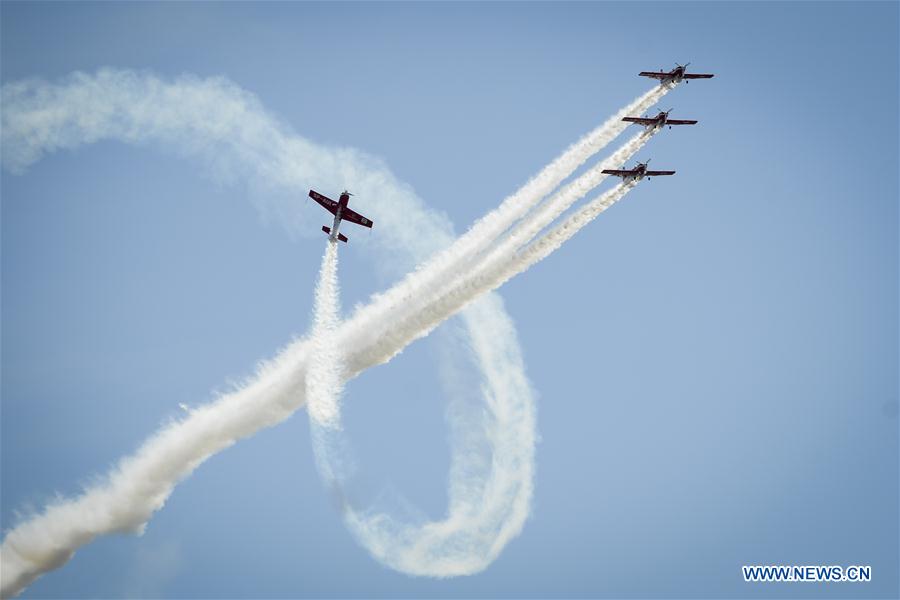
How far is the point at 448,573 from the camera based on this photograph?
45656 millimetres

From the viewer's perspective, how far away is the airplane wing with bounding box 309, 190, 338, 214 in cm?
4566

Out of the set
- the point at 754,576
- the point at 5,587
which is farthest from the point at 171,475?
the point at 754,576

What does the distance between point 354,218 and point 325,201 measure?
164 centimetres

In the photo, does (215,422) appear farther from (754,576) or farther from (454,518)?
(754,576)

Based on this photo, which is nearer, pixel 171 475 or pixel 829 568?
pixel 171 475

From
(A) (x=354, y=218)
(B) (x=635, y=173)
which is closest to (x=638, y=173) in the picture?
(B) (x=635, y=173)

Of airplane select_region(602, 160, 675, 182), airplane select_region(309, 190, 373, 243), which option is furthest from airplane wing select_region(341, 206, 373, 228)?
airplane select_region(602, 160, 675, 182)

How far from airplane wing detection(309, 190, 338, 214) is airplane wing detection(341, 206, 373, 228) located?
50 centimetres

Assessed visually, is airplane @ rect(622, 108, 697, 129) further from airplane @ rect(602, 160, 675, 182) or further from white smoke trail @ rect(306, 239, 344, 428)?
white smoke trail @ rect(306, 239, 344, 428)

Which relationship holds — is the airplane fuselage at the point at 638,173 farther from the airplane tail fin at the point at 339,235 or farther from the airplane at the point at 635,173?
the airplane tail fin at the point at 339,235

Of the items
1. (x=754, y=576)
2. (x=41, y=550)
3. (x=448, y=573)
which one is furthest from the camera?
(x=754, y=576)

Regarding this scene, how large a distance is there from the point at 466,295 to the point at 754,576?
24871 millimetres

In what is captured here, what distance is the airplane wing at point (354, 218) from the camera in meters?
45.8

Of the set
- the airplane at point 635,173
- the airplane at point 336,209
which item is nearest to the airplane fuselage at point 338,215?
the airplane at point 336,209
